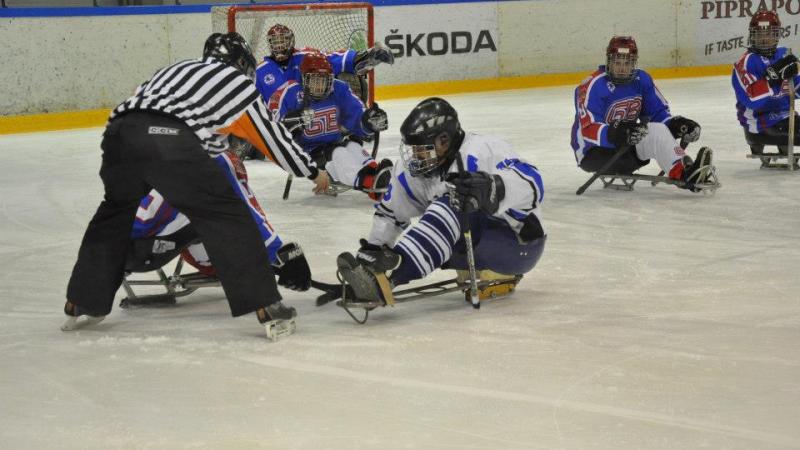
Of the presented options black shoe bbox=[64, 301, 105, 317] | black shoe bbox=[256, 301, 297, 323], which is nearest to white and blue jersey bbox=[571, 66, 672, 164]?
black shoe bbox=[256, 301, 297, 323]

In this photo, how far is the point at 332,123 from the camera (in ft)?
24.1

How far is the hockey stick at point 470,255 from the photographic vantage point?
4020mm

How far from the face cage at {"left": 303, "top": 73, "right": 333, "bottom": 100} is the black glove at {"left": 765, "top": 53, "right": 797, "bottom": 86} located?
2.71 m

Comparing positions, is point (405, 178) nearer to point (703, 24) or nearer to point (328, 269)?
point (328, 269)

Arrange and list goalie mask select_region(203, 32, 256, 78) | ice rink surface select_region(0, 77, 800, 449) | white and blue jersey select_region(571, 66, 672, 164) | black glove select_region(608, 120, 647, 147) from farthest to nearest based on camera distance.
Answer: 1. white and blue jersey select_region(571, 66, 672, 164)
2. black glove select_region(608, 120, 647, 147)
3. goalie mask select_region(203, 32, 256, 78)
4. ice rink surface select_region(0, 77, 800, 449)

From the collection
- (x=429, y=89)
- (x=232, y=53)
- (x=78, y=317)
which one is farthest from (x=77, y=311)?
(x=429, y=89)

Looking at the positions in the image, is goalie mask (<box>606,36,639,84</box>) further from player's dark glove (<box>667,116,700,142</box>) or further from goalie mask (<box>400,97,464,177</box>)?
goalie mask (<box>400,97,464,177</box>)

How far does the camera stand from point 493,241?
165 inches

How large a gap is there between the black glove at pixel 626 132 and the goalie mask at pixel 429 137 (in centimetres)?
284

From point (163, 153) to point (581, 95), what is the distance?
12.5 feet

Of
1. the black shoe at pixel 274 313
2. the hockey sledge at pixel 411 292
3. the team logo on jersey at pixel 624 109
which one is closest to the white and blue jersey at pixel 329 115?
the team logo on jersey at pixel 624 109

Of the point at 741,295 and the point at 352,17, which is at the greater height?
the point at 352,17

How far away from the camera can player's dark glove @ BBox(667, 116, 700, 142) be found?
682 centimetres

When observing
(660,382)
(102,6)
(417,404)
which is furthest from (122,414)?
(102,6)
